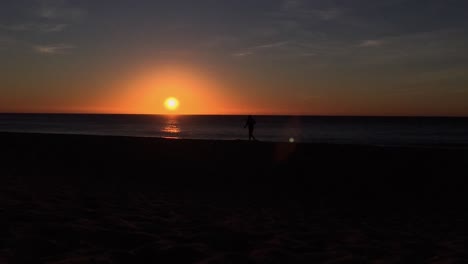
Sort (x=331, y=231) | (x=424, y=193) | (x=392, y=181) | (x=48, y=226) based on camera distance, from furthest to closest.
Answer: (x=392, y=181), (x=424, y=193), (x=331, y=231), (x=48, y=226)

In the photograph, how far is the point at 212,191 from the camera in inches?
397

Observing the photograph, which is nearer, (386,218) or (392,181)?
(386,218)

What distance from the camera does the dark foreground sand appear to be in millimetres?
4660

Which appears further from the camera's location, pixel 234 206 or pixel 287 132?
pixel 287 132

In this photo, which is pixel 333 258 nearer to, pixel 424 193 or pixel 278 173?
pixel 424 193

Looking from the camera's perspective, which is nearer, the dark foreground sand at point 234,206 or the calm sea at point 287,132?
the dark foreground sand at point 234,206

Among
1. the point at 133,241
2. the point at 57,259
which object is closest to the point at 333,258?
the point at 133,241

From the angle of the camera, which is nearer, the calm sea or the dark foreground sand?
the dark foreground sand

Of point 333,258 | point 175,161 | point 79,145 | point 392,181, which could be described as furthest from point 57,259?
point 79,145

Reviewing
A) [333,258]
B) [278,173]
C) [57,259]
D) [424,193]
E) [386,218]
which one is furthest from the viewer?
[278,173]

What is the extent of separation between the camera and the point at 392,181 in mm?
11281

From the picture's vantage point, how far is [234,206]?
319 inches

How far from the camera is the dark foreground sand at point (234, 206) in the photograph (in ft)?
15.3

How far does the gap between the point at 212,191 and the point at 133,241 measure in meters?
5.27
